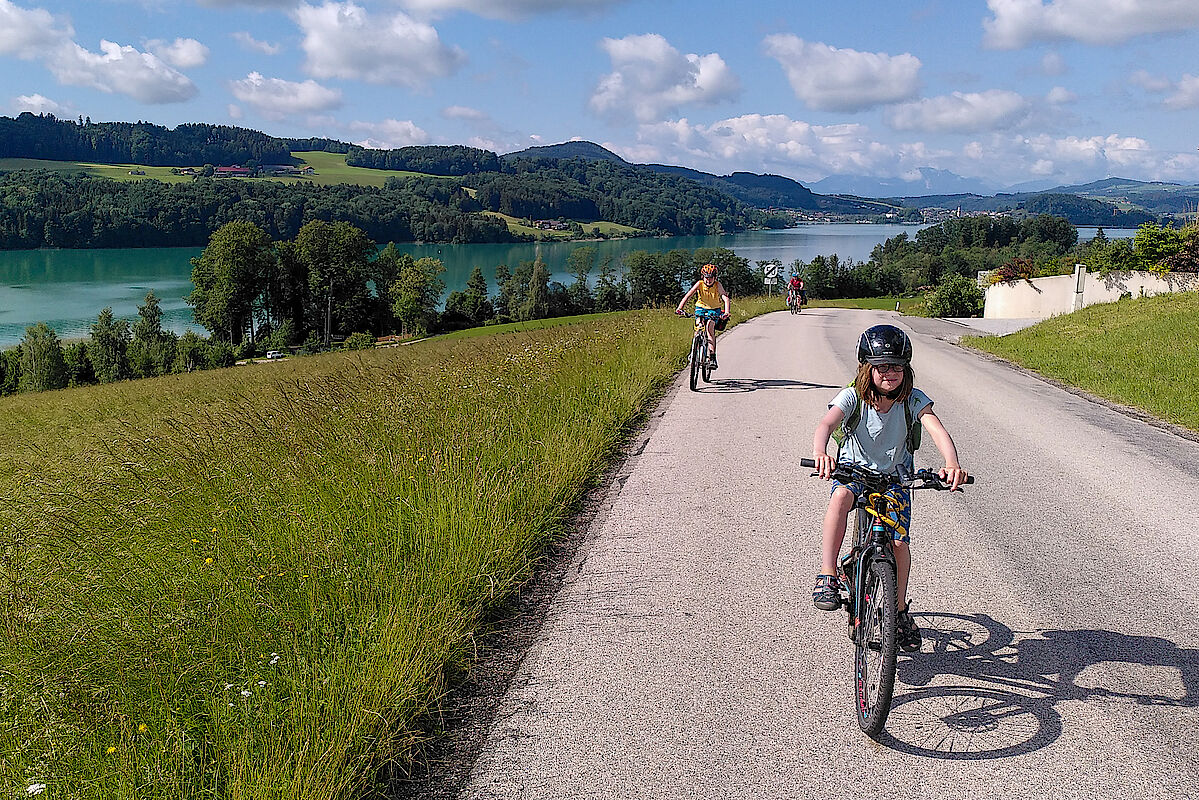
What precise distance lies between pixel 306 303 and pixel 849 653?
261ft

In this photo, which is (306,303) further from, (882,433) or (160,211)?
(882,433)

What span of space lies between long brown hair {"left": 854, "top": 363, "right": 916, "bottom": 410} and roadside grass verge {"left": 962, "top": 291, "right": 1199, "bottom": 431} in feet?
24.9

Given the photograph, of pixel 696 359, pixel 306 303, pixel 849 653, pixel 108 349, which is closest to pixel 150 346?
pixel 108 349

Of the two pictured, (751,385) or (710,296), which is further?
(751,385)

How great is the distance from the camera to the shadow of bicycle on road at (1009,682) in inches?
122

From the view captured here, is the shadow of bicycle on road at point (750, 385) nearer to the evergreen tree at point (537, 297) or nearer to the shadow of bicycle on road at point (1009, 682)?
the shadow of bicycle on road at point (1009, 682)

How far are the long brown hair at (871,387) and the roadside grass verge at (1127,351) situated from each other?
7604 mm

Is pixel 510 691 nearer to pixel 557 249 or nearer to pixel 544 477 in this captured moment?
pixel 544 477

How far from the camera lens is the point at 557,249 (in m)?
159

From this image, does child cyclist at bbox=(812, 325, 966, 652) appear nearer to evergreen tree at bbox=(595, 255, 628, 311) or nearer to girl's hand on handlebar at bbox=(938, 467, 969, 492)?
girl's hand on handlebar at bbox=(938, 467, 969, 492)

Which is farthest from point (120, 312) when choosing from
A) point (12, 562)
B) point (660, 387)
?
Answer: point (12, 562)

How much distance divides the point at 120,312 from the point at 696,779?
85.4 meters

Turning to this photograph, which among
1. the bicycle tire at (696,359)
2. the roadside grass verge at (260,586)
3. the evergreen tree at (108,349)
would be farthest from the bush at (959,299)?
the evergreen tree at (108,349)

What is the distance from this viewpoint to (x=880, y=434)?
3.57m
